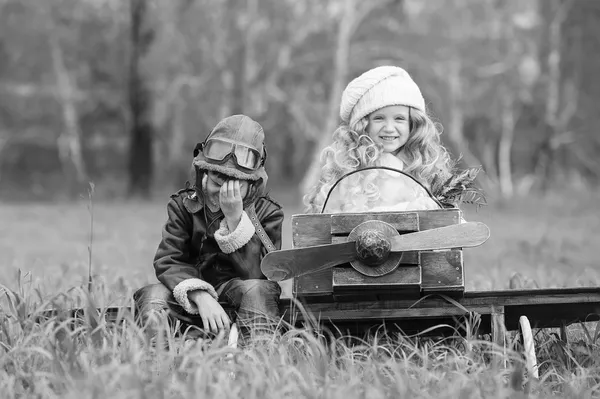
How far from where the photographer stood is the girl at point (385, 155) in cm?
416

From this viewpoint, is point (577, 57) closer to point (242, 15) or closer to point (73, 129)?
point (242, 15)

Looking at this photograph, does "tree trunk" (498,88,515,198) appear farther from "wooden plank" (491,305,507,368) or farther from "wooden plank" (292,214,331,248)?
"wooden plank" (292,214,331,248)

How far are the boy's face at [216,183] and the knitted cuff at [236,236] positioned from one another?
105 mm

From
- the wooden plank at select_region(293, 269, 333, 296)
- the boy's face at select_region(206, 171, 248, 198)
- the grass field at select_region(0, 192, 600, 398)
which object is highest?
the boy's face at select_region(206, 171, 248, 198)

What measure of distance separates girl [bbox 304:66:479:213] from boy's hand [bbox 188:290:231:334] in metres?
0.72

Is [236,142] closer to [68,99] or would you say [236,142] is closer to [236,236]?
[236,236]

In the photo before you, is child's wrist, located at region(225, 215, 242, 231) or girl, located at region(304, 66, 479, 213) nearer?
child's wrist, located at region(225, 215, 242, 231)

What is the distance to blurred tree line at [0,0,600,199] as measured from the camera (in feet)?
67.4

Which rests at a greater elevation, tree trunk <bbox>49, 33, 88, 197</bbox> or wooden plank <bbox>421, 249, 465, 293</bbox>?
tree trunk <bbox>49, 33, 88, 197</bbox>

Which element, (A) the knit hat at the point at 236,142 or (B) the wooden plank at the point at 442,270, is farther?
(A) the knit hat at the point at 236,142

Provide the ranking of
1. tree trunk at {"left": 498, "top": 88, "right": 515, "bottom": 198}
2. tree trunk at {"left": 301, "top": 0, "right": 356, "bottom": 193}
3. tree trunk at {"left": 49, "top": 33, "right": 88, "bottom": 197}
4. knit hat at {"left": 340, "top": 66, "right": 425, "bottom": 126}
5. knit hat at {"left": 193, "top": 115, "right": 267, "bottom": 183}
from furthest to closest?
tree trunk at {"left": 49, "top": 33, "right": 88, "bottom": 197} < tree trunk at {"left": 498, "top": 88, "right": 515, "bottom": 198} < tree trunk at {"left": 301, "top": 0, "right": 356, "bottom": 193} < knit hat at {"left": 340, "top": 66, "right": 425, "bottom": 126} < knit hat at {"left": 193, "top": 115, "right": 267, "bottom": 183}

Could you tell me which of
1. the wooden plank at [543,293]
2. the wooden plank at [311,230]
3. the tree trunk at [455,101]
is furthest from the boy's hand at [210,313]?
the tree trunk at [455,101]

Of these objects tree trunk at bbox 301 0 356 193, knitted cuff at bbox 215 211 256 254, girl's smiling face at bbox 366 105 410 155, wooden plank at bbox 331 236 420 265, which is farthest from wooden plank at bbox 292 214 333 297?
tree trunk at bbox 301 0 356 193

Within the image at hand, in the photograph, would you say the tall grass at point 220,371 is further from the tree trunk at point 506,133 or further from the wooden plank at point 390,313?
the tree trunk at point 506,133
